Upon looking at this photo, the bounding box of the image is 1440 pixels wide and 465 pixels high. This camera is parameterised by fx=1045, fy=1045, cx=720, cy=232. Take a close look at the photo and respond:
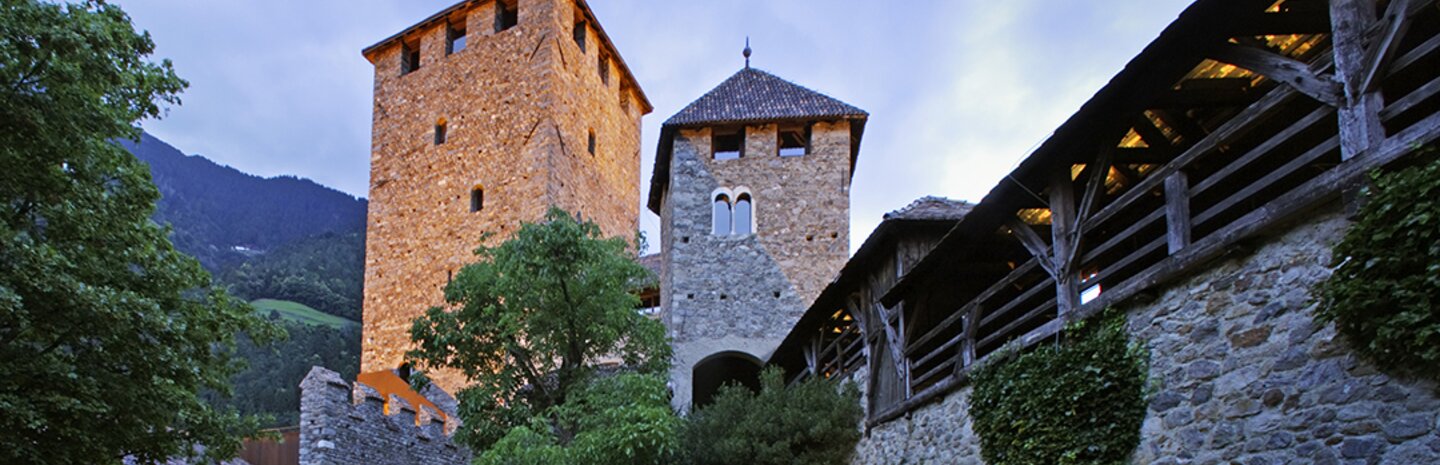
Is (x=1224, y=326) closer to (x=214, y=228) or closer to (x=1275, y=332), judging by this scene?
(x=1275, y=332)

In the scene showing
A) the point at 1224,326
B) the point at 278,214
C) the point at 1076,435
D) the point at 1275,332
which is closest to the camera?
the point at 1275,332

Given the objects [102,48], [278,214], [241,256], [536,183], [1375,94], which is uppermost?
[278,214]

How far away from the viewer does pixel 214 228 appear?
64.6m

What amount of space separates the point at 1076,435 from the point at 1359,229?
2.72m

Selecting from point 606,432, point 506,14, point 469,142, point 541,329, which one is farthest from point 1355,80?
point 506,14

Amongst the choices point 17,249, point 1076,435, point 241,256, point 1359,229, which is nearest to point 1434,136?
point 1359,229

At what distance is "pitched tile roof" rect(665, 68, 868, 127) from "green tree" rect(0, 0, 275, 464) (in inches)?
474

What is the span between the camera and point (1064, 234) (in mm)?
7461

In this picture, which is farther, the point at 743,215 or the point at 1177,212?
the point at 743,215

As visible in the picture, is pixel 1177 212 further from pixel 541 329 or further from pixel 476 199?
pixel 476 199

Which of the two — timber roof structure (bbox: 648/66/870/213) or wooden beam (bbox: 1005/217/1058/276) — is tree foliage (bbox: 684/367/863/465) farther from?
timber roof structure (bbox: 648/66/870/213)

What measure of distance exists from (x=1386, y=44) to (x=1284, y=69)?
2.29 ft

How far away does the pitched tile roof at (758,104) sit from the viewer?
20234 mm

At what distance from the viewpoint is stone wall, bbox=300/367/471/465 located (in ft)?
51.7
